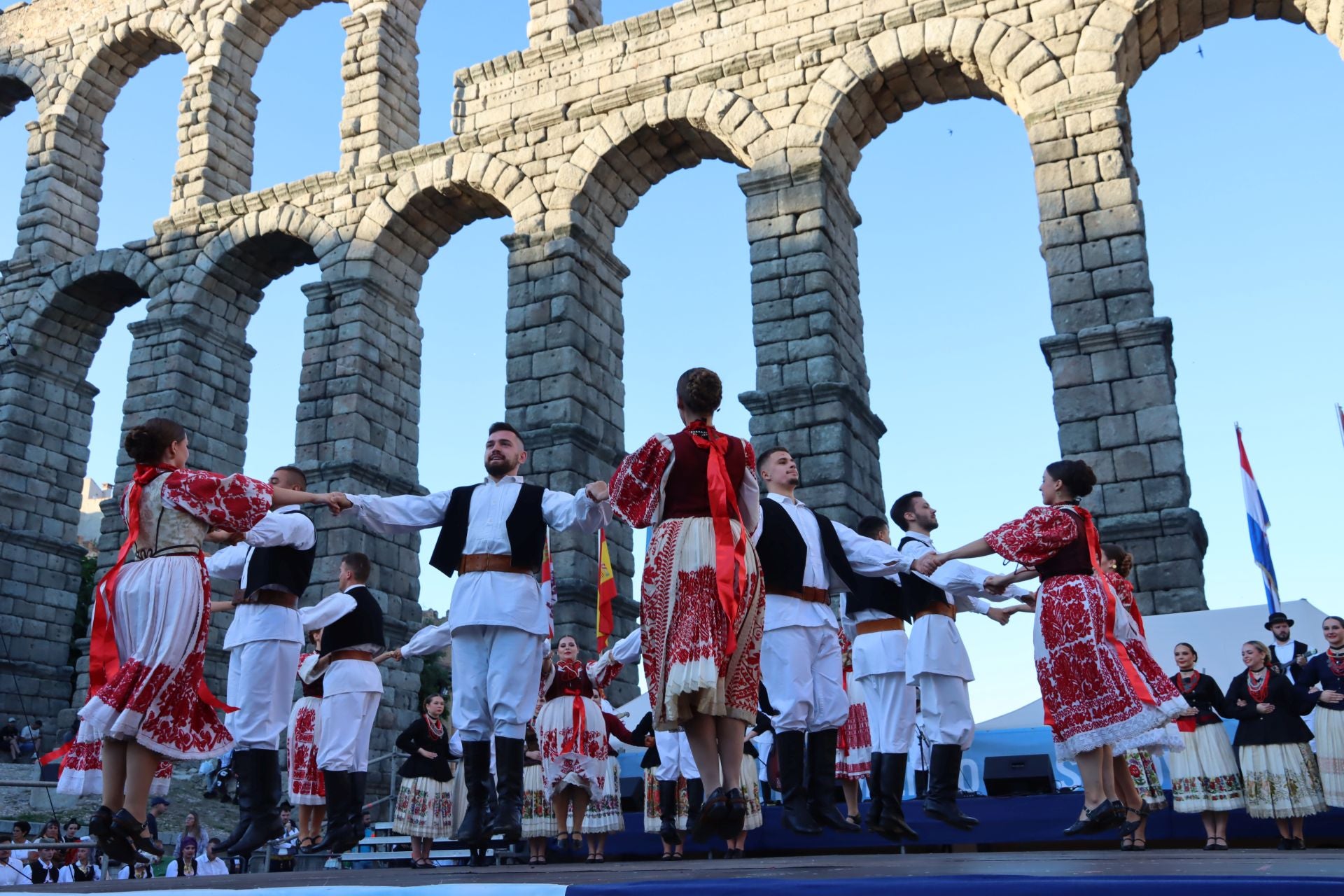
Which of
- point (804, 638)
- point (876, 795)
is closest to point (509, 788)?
point (804, 638)

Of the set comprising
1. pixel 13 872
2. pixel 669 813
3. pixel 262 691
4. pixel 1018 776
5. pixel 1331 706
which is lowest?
pixel 13 872

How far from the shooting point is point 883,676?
7.20 meters

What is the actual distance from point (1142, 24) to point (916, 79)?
2.65 metres

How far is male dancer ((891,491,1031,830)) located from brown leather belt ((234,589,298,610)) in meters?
3.50

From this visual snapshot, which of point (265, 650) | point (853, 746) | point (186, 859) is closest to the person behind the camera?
point (265, 650)

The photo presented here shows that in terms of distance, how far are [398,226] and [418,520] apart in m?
12.4

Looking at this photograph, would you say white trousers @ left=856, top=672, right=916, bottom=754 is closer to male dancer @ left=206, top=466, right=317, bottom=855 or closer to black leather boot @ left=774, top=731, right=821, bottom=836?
black leather boot @ left=774, top=731, right=821, bottom=836

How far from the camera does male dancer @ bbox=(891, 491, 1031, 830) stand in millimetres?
6680

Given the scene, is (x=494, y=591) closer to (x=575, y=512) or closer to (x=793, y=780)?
(x=575, y=512)

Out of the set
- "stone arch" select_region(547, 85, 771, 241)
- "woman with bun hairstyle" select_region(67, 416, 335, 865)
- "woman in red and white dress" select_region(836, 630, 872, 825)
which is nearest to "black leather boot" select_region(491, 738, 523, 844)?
"woman with bun hairstyle" select_region(67, 416, 335, 865)

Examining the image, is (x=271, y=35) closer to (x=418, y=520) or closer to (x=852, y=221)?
(x=852, y=221)

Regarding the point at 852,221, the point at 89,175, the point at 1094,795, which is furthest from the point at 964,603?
the point at 89,175

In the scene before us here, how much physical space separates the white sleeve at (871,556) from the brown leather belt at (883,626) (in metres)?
0.73

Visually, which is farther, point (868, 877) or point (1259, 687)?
point (1259, 687)
